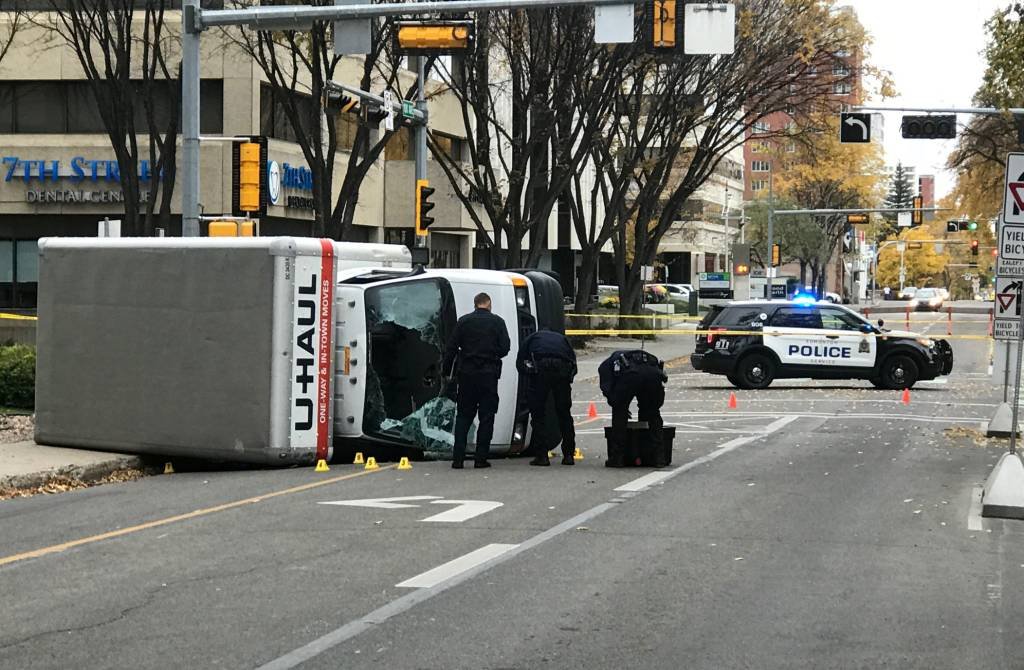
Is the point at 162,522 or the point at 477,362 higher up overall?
the point at 477,362

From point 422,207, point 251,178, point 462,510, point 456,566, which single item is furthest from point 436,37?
point 456,566

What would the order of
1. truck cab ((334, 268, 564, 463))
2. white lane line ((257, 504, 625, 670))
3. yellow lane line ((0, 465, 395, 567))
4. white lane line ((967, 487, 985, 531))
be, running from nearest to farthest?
1. white lane line ((257, 504, 625, 670))
2. yellow lane line ((0, 465, 395, 567))
3. white lane line ((967, 487, 985, 531))
4. truck cab ((334, 268, 564, 463))

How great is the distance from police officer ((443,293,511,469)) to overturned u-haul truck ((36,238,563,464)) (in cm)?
91

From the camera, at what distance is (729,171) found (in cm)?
12625

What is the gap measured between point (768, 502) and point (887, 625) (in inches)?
200

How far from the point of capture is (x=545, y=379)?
1594 cm

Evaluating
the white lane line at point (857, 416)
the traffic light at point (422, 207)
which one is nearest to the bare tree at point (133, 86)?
the traffic light at point (422, 207)

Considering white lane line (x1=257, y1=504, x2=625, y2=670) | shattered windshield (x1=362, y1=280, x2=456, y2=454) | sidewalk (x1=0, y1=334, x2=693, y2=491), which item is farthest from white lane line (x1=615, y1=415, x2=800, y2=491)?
white lane line (x1=257, y1=504, x2=625, y2=670)

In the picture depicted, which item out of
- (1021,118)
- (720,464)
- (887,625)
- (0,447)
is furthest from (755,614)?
(1021,118)

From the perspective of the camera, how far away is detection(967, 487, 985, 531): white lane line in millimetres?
11922

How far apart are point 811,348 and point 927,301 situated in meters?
73.1

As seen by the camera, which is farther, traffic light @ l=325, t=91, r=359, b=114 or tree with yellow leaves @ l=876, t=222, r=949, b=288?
tree with yellow leaves @ l=876, t=222, r=949, b=288

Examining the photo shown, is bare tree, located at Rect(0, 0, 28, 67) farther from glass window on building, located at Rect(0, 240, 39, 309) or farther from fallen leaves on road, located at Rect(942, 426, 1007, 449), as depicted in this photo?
fallen leaves on road, located at Rect(942, 426, 1007, 449)

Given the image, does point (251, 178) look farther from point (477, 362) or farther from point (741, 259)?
point (741, 259)
